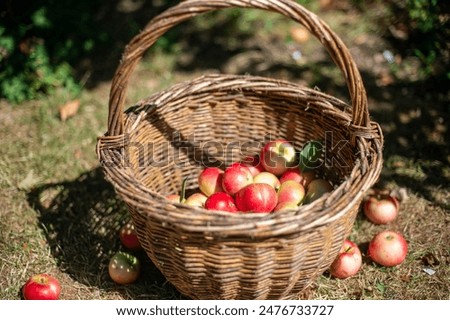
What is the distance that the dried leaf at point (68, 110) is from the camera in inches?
140

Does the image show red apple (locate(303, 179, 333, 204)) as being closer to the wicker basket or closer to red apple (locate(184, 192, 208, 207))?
the wicker basket

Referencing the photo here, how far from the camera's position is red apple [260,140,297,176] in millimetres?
2656

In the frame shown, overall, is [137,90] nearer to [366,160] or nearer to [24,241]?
[24,241]

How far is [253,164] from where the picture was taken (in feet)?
9.37

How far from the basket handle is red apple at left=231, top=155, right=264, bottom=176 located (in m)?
0.82

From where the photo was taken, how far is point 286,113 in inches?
106

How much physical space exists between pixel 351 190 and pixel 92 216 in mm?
1585

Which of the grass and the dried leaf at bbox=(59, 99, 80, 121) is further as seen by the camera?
the dried leaf at bbox=(59, 99, 80, 121)

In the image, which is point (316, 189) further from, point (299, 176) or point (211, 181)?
point (211, 181)

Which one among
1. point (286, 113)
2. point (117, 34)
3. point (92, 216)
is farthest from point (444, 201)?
point (117, 34)

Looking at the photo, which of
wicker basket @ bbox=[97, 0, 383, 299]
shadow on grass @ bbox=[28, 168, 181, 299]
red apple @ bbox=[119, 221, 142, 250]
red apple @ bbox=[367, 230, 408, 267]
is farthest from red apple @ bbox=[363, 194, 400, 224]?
red apple @ bbox=[119, 221, 142, 250]

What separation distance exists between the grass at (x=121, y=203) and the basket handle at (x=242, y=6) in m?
0.99

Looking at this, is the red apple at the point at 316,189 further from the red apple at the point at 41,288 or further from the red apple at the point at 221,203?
the red apple at the point at 41,288

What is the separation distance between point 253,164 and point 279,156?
0.78 ft
